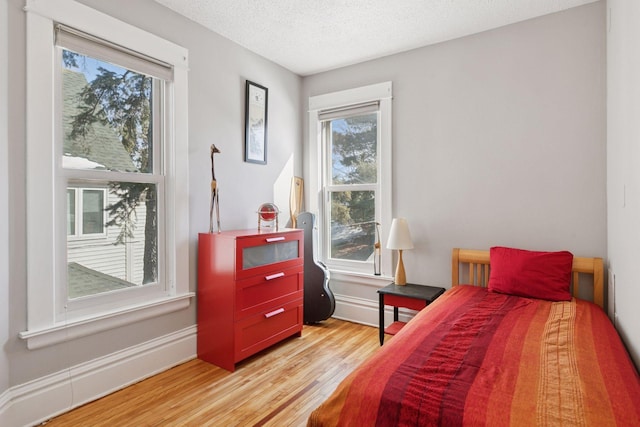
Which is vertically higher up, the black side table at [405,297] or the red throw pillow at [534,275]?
the red throw pillow at [534,275]

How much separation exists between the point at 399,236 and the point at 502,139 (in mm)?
1095

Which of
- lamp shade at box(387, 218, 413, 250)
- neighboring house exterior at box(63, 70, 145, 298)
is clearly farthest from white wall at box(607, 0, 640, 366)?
neighboring house exterior at box(63, 70, 145, 298)

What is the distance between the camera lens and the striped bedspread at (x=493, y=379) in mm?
1035

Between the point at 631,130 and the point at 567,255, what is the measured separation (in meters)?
1.01

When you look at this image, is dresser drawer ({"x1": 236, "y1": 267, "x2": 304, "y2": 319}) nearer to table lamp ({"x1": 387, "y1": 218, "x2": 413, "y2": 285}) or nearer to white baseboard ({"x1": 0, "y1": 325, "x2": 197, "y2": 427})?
white baseboard ({"x1": 0, "y1": 325, "x2": 197, "y2": 427})

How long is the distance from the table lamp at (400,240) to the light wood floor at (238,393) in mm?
614

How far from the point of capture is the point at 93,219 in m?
2.14

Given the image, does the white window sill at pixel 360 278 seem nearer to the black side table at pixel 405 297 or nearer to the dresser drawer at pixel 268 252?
the black side table at pixel 405 297

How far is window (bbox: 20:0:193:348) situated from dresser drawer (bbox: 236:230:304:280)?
0.47 metres

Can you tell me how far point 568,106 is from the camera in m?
2.44

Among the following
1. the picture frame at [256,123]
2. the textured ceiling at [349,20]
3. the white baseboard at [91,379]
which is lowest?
the white baseboard at [91,379]

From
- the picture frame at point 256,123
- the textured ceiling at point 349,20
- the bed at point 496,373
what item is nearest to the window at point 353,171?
the textured ceiling at point 349,20

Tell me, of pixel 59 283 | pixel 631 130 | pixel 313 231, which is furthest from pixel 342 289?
pixel 631 130

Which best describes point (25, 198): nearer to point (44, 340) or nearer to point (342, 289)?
point (44, 340)
